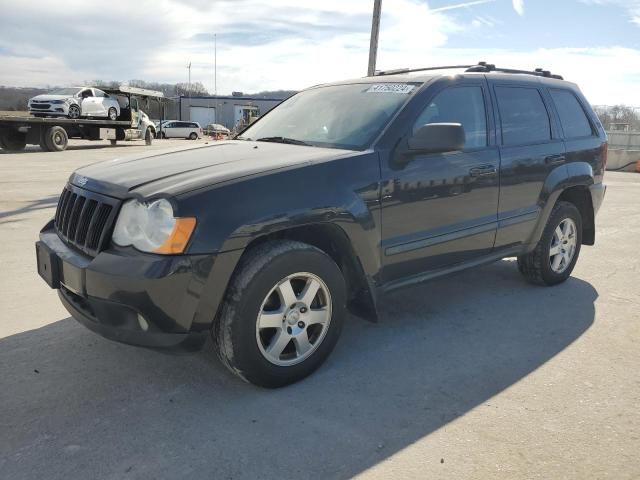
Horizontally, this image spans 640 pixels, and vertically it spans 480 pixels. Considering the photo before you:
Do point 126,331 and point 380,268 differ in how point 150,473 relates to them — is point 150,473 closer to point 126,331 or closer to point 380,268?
point 126,331

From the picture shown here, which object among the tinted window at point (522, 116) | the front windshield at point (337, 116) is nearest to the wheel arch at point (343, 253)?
the front windshield at point (337, 116)

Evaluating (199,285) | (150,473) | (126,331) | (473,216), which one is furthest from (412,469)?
(473,216)

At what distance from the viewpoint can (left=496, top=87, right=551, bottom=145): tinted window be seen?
4223mm

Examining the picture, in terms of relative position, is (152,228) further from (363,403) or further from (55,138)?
(55,138)

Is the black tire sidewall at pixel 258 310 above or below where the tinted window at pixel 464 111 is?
below

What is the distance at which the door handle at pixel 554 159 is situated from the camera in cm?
451

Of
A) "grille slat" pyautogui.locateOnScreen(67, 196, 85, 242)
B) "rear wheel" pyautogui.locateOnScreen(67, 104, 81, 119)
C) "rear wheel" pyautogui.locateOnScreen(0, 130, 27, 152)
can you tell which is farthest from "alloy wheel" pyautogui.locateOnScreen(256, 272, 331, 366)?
"rear wheel" pyautogui.locateOnScreen(67, 104, 81, 119)

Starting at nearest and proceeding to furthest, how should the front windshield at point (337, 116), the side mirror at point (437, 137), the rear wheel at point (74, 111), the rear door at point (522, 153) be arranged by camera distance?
the side mirror at point (437, 137) < the front windshield at point (337, 116) < the rear door at point (522, 153) < the rear wheel at point (74, 111)

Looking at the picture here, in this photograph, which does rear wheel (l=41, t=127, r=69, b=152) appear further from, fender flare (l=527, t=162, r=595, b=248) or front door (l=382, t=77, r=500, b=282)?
fender flare (l=527, t=162, r=595, b=248)

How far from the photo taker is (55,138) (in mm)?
19281

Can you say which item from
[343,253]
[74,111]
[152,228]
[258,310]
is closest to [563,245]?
[343,253]

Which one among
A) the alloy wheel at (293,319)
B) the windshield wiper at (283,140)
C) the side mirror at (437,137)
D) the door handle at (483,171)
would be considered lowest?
the alloy wheel at (293,319)

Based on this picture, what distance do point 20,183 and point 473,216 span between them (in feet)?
31.7

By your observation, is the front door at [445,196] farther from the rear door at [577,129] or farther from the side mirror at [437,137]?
the rear door at [577,129]
